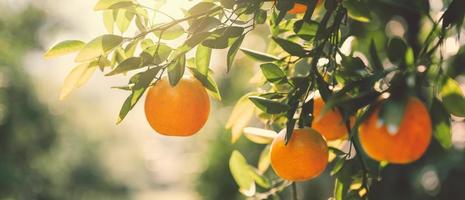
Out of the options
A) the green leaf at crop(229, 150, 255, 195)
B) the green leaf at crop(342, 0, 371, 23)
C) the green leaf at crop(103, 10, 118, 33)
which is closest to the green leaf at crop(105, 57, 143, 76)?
the green leaf at crop(103, 10, 118, 33)

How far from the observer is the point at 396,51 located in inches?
22.3

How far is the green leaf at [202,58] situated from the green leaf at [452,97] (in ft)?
0.74

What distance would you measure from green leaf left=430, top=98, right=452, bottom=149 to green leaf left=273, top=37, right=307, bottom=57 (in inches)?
6.1

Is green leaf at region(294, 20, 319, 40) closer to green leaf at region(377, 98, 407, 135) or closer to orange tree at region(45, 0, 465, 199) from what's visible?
orange tree at region(45, 0, 465, 199)

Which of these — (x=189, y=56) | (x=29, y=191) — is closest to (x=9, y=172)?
(x=29, y=191)

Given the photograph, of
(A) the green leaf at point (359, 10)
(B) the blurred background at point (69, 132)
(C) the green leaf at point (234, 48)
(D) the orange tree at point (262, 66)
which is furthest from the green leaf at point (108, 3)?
(B) the blurred background at point (69, 132)

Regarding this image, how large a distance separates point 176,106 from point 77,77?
12 cm

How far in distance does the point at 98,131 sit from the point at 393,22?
19.2 ft

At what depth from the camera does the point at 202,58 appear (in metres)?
0.60

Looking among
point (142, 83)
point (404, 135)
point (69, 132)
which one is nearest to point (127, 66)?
point (142, 83)

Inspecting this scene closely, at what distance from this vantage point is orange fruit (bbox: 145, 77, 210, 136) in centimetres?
60

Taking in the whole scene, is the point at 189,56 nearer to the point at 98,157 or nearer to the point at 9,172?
the point at 9,172

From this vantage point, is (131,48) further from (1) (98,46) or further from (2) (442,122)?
(2) (442,122)

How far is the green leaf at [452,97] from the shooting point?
0.59m
